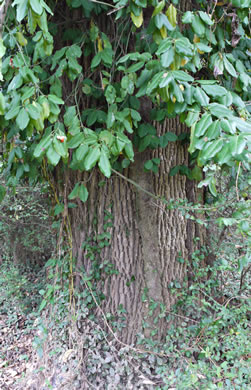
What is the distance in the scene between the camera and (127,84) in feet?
6.41

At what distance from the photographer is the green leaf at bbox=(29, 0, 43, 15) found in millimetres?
1332

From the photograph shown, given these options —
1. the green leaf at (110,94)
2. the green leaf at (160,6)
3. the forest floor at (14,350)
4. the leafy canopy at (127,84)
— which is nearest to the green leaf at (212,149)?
the leafy canopy at (127,84)

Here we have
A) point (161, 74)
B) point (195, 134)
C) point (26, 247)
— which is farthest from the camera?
point (26, 247)

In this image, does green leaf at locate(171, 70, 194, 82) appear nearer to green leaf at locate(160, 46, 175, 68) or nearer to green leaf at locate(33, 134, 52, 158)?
green leaf at locate(160, 46, 175, 68)

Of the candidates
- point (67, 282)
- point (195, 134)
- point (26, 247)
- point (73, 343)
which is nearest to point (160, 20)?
point (195, 134)

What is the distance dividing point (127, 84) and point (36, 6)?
0.72 m

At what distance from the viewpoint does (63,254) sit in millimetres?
2906

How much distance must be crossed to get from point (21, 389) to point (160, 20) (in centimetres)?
284

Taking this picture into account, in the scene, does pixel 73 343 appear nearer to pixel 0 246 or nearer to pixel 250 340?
pixel 250 340

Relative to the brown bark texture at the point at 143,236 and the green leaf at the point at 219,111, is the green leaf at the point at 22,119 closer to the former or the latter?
the green leaf at the point at 219,111

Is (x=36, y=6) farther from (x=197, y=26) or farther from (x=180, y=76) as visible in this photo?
(x=197, y=26)

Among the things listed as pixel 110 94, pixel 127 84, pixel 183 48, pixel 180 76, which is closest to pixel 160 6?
pixel 183 48

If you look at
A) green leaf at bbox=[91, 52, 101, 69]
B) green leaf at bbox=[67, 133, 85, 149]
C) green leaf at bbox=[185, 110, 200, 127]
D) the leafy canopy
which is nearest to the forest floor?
the leafy canopy

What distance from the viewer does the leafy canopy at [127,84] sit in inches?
58.2
